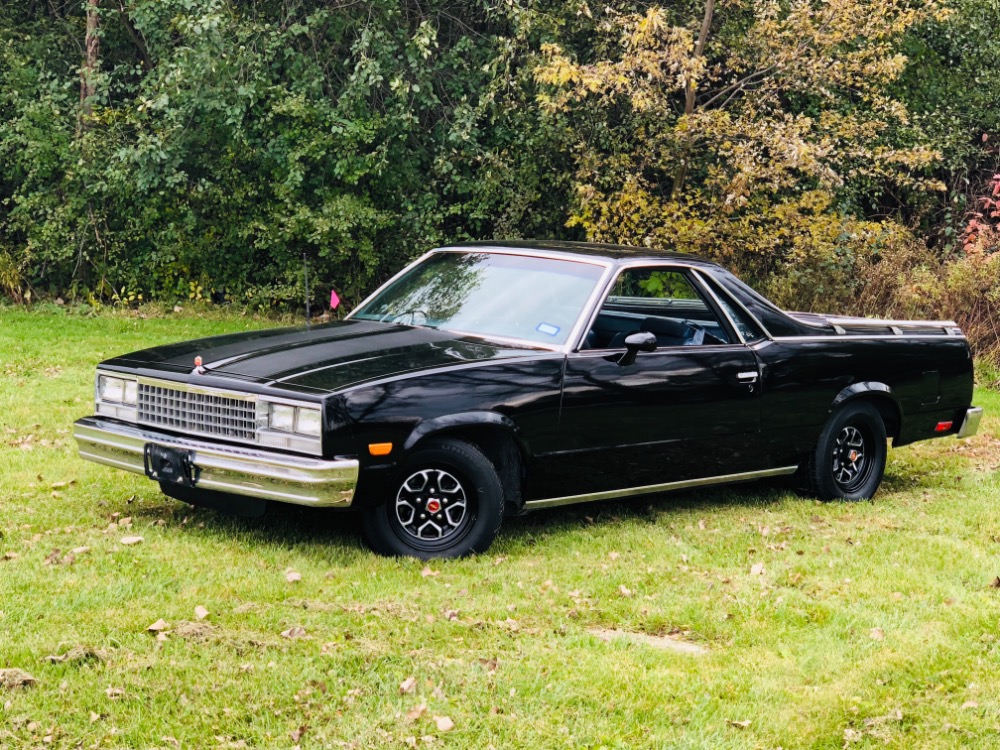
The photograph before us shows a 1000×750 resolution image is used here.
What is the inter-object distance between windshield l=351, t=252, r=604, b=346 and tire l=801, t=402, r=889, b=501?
203cm

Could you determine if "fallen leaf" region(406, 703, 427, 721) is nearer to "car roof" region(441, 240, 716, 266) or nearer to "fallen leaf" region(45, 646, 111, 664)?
"fallen leaf" region(45, 646, 111, 664)

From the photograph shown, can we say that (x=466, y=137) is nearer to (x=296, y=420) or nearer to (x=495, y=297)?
(x=495, y=297)

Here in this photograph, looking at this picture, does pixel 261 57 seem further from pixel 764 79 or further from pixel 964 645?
pixel 964 645

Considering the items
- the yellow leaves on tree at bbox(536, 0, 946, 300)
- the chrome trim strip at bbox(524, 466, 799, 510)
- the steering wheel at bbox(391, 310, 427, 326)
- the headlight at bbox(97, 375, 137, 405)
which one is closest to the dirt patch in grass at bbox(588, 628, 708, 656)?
the chrome trim strip at bbox(524, 466, 799, 510)

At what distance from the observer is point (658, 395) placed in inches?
279

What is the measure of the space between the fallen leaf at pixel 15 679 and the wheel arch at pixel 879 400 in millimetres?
5191

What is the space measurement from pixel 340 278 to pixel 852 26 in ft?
26.0

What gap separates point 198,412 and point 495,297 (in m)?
1.86

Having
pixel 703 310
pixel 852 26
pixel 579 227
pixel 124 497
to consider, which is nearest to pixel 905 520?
pixel 703 310

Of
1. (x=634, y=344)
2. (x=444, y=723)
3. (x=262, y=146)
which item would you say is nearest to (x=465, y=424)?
(x=634, y=344)

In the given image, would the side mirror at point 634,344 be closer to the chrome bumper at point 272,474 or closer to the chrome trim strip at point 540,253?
the chrome trim strip at point 540,253

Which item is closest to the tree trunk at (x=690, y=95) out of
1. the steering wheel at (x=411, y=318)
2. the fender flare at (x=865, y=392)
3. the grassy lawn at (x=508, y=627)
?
the fender flare at (x=865, y=392)

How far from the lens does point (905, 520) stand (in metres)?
7.67

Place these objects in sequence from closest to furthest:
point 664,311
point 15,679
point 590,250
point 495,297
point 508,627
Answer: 1. point 15,679
2. point 508,627
3. point 495,297
4. point 590,250
5. point 664,311
